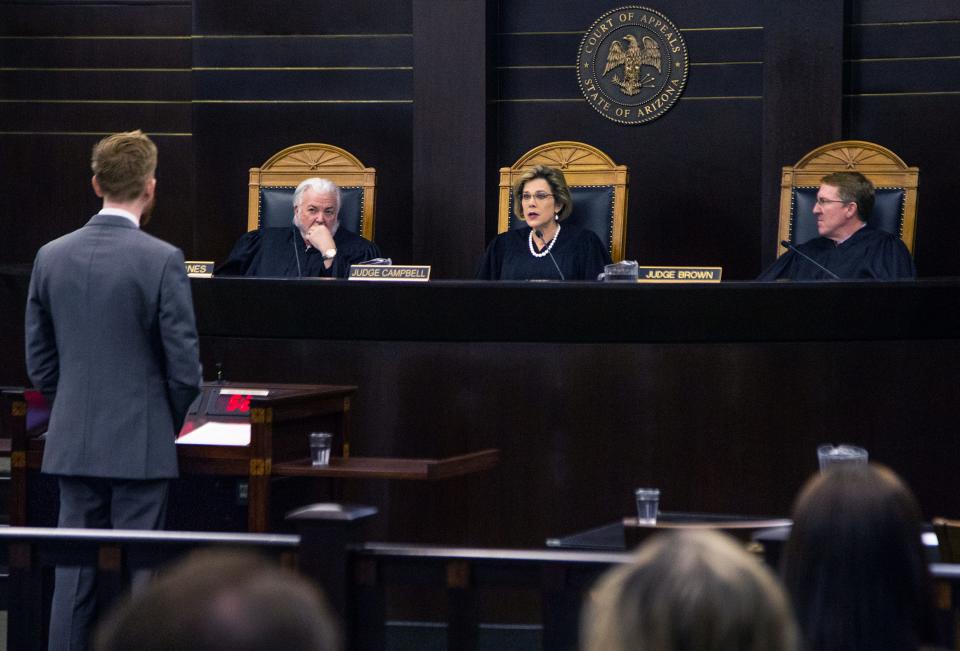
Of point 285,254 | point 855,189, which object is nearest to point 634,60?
point 855,189

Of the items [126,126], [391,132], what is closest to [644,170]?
[391,132]

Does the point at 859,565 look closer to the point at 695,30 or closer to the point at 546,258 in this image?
the point at 546,258

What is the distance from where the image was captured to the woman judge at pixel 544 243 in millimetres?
6160

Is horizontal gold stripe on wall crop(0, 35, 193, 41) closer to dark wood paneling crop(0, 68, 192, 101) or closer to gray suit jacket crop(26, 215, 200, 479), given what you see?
dark wood paneling crop(0, 68, 192, 101)

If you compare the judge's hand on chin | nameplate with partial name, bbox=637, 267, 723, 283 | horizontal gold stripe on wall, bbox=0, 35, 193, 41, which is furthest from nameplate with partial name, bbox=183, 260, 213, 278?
horizontal gold stripe on wall, bbox=0, 35, 193, 41

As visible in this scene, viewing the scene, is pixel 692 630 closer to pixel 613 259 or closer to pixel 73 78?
pixel 613 259

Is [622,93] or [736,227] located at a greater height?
[622,93]

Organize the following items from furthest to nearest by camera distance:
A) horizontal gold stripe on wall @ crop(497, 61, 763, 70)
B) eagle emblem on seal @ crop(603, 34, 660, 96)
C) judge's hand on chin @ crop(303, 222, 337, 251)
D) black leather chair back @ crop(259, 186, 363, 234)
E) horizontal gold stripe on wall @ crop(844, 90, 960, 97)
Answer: eagle emblem on seal @ crop(603, 34, 660, 96)
horizontal gold stripe on wall @ crop(497, 61, 763, 70)
horizontal gold stripe on wall @ crop(844, 90, 960, 97)
black leather chair back @ crop(259, 186, 363, 234)
judge's hand on chin @ crop(303, 222, 337, 251)

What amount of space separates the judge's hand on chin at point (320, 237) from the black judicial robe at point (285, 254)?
2.9 inches

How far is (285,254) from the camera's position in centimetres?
646

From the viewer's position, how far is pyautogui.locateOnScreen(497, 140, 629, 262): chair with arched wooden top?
6527 millimetres

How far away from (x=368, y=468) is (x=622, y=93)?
4.63 metres

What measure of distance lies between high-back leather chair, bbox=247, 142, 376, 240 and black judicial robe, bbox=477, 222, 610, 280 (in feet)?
2.04

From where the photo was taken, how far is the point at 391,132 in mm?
7949
